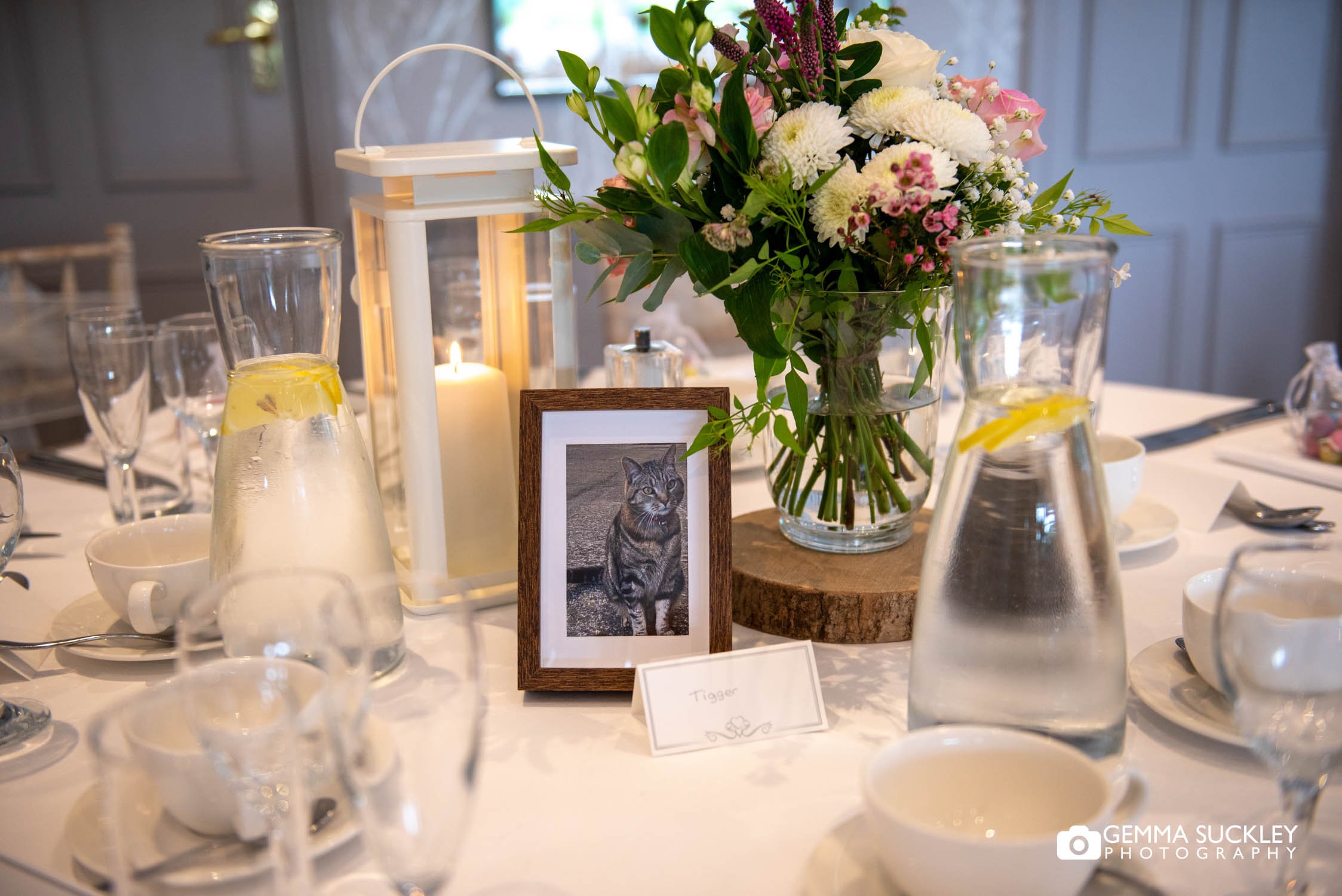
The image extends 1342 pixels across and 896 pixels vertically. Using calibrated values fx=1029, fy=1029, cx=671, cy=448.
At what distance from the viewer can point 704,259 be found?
0.77 meters

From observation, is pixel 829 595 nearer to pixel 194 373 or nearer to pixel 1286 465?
pixel 1286 465

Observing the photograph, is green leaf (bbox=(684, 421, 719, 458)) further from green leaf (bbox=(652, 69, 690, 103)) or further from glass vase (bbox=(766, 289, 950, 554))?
green leaf (bbox=(652, 69, 690, 103))

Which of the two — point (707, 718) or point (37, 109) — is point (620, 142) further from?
point (37, 109)

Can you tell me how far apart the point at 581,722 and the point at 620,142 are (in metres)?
0.43

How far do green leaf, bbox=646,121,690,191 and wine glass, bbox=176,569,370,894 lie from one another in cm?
37

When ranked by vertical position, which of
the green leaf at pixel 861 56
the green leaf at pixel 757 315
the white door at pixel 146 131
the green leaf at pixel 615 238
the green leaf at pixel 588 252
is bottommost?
the green leaf at pixel 757 315

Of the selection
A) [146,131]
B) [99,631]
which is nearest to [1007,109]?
[99,631]

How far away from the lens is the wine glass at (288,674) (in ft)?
1.57

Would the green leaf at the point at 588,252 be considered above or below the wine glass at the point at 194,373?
above

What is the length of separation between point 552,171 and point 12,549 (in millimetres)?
540

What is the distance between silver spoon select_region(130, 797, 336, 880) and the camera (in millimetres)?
552

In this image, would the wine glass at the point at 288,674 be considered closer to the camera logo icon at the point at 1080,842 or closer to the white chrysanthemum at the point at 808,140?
the camera logo icon at the point at 1080,842

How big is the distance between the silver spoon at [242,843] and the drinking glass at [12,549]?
0.27 metres

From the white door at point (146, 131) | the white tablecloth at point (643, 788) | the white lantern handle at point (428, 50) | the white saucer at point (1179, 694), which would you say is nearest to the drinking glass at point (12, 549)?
the white tablecloth at point (643, 788)
